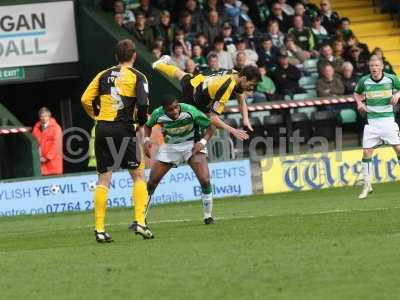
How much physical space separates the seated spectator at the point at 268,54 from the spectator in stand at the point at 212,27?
0.96 m

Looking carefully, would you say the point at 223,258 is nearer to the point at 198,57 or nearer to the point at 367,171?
the point at 367,171

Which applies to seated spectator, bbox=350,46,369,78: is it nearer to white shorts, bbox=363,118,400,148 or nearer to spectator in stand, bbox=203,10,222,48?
spectator in stand, bbox=203,10,222,48

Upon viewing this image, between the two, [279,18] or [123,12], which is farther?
[279,18]

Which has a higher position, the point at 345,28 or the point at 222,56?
the point at 345,28

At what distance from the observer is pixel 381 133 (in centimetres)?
1927

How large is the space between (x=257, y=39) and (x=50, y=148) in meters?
5.26

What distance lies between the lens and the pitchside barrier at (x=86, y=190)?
21.3 m

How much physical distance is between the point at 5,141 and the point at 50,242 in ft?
29.4

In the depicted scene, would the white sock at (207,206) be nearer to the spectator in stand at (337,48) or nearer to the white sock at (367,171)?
the white sock at (367,171)

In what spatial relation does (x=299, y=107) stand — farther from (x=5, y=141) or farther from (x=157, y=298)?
(x=157, y=298)

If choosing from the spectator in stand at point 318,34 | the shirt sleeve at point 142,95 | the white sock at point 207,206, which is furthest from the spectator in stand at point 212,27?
the shirt sleeve at point 142,95

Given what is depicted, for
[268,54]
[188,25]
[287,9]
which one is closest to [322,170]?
[268,54]

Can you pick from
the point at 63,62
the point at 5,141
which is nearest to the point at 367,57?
the point at 63,62

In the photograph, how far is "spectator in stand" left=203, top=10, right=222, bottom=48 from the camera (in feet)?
84.8
